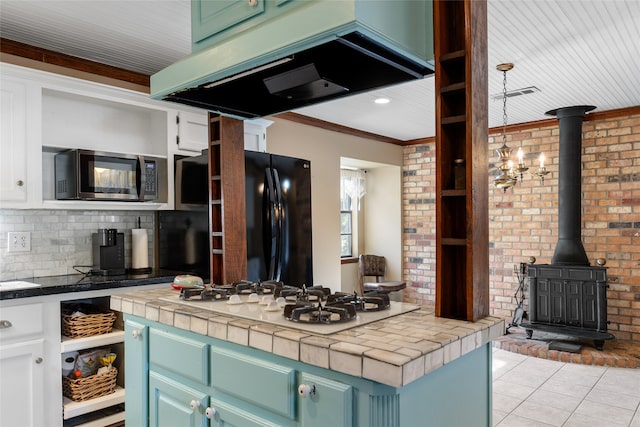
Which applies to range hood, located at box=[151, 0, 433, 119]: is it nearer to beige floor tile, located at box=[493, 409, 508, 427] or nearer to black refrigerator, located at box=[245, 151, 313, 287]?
black refrigerator, located at box=[245, 151, 313, 287]

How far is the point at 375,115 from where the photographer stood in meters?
4.61

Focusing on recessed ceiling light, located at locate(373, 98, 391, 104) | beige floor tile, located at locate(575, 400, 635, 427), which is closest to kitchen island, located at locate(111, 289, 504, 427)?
beige floor tile, located at locate(575, 400, 635, 427)

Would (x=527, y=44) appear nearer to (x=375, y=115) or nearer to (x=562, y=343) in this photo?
(x=375, y=115)

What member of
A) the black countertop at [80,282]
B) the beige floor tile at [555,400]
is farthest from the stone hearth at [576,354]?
the black countertop at [80,282]

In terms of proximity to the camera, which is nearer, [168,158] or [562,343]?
[168,158]

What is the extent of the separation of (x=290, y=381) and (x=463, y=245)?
0.66 meters

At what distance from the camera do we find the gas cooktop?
135cm

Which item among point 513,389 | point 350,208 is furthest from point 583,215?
point 350,208

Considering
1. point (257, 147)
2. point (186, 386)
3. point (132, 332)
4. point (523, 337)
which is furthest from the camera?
point (523, 337)

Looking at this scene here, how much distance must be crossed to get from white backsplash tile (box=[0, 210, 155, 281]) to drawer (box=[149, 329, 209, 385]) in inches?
60.1

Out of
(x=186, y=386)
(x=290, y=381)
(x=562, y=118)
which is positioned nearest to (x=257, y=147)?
(x=186, y=386)

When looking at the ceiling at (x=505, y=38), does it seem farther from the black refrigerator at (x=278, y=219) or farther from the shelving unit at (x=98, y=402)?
the shelving unit at (x=98, y=402)

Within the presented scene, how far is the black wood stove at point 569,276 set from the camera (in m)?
4.20

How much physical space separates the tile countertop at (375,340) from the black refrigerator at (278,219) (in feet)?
4.92
